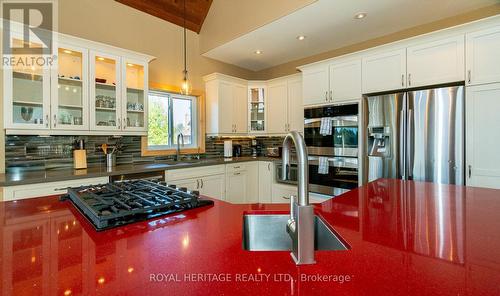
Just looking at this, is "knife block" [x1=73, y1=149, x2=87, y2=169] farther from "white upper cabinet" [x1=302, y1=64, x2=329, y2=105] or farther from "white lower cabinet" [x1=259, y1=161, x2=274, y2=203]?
"white upper cabinet" [x1=302, y1=64, x2=329, y2=105]

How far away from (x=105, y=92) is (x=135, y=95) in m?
0.36

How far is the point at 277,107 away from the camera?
421 cm

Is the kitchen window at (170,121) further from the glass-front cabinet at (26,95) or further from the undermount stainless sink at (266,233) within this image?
the undermount stainless sink at (266,233)

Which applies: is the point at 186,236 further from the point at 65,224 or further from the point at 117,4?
the point at 117,4

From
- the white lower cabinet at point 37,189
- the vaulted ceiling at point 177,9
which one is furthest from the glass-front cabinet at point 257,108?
the white lower cabinet at point 37,189

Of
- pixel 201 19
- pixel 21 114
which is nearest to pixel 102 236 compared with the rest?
pixel 21 114

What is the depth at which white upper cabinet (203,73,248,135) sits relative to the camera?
396 cm

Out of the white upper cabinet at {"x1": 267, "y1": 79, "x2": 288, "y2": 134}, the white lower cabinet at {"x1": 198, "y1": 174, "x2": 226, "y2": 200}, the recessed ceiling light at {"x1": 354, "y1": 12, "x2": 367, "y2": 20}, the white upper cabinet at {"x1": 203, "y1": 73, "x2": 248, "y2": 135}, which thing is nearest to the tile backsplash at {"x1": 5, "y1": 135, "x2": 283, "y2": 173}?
the white lower cabinet at {"x1": 198, "y1": 174, "x2": 226, "y2": 200}

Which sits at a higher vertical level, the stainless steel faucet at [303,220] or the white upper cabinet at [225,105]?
the white upper cabinet at [225,105]

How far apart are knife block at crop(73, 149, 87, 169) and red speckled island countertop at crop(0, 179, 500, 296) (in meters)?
1.73

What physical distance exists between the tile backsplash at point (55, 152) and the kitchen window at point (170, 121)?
0.23 metres

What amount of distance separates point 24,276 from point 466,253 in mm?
1196

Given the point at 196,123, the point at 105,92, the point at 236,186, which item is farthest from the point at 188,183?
the point at 105,92

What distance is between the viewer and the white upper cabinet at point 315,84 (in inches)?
133
